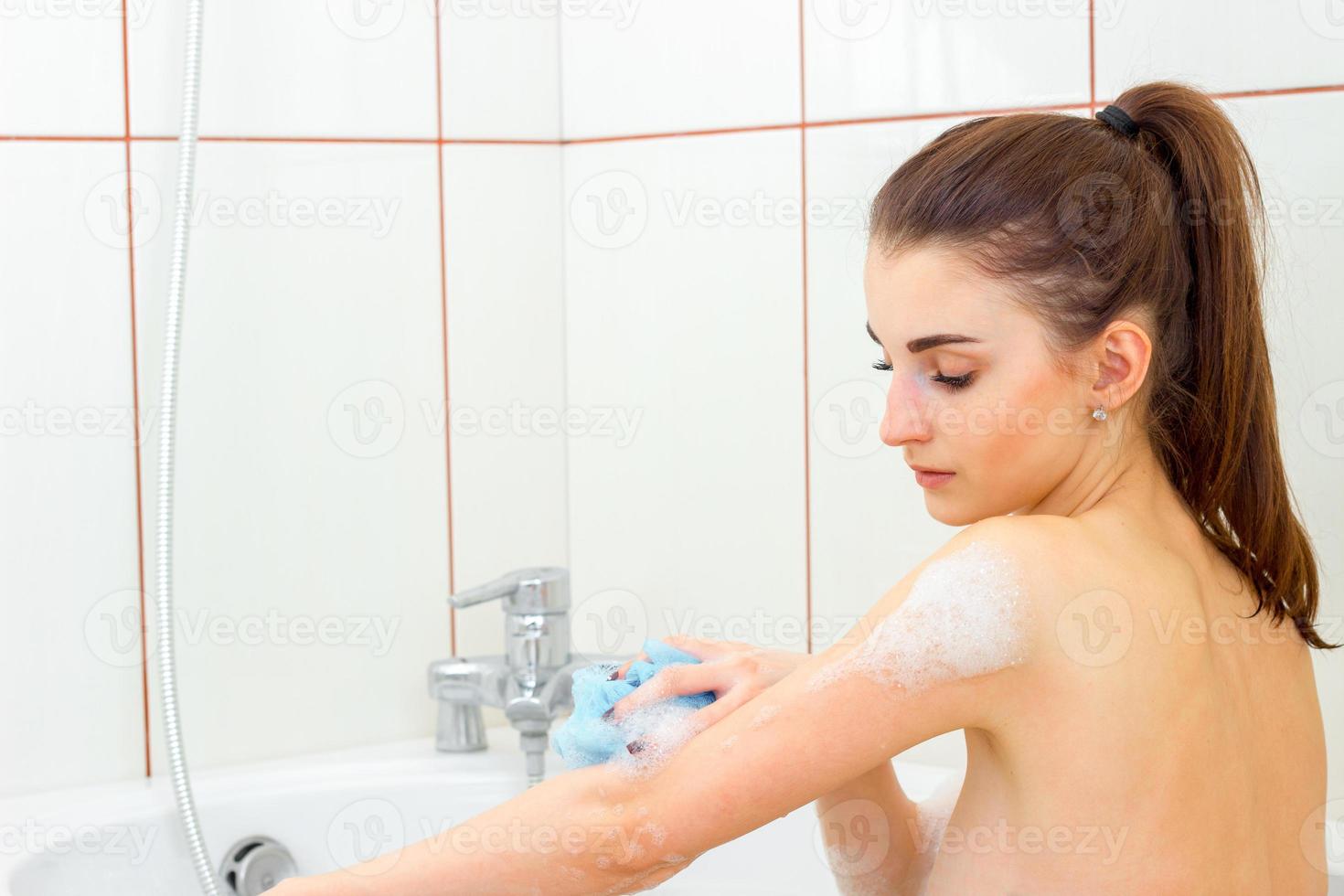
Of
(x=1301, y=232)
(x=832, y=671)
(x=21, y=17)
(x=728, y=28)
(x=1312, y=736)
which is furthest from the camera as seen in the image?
(x=728, y=28)

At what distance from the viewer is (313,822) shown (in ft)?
4.35

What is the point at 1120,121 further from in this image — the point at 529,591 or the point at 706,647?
the point at 529,591

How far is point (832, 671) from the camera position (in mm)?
688

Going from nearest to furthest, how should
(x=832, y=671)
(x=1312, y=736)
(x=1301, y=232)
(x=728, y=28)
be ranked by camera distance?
1. (x=832, y=671)
2. (x=1312, y=736)
3. (x=1301, y=232)
4. (x=728, y=28)

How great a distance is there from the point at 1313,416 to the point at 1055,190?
510 millimetres

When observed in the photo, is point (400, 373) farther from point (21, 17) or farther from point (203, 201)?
point (21, 17)

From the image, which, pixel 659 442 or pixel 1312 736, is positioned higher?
pixel 659 442

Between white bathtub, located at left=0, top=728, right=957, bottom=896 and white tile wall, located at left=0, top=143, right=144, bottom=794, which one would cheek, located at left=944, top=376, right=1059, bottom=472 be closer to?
white bathtub, located at left=0, top=728, right=957, bottom=896

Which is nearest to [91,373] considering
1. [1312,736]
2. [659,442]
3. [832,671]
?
[659,442]

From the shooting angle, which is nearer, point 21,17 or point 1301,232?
point 1301,232

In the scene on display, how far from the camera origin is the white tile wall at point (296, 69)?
1273 mm

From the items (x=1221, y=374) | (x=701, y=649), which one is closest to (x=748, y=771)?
(x=701, y=649)

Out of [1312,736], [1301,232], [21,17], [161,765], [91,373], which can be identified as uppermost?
[21,17]

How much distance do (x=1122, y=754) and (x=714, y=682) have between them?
0.23 m
